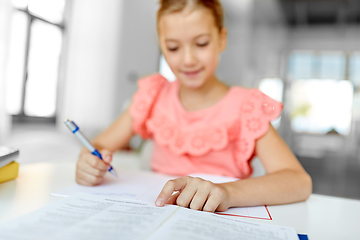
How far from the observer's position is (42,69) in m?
2.33

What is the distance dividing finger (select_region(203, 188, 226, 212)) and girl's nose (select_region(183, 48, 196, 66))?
35cm

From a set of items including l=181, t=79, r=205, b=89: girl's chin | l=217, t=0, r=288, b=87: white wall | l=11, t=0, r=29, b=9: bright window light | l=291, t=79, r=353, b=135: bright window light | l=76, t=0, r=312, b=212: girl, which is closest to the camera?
l=76, t=0, r=312, b=212: girl

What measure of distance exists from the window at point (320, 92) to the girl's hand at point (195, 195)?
267 cm

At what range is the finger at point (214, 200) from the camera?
37 centimetres

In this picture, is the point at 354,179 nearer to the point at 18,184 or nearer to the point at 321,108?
the point at 321,108

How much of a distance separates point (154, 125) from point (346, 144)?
2.64m

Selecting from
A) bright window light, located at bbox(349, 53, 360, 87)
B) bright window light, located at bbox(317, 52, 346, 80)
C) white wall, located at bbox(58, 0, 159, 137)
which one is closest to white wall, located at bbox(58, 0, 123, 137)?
white wall, located at bbox(58, 0, 159, 137)

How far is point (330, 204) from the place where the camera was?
51 centimetres

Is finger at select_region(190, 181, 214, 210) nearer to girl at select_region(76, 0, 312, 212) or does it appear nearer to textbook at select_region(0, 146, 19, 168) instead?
girl at select_region(76, 0, 312, 212)

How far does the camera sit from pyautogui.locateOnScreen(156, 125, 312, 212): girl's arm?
0.38 meters

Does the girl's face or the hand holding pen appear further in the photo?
the girl's face

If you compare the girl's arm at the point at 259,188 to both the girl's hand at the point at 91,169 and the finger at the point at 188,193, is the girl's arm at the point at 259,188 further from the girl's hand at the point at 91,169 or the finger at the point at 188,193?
the girl's hand at the point at 91,169

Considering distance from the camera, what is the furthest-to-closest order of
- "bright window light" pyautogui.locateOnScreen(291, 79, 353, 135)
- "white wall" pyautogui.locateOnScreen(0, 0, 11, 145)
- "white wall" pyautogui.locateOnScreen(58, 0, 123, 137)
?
"bright window light" pyautogui.locateOnScreen(291, 79, 353, 135) < "white wall" pyautogui.locateOnScreen(58, 0, 123, 137) < "white wall" pyautogui.locateOnScreen(0, 0, 11, 145)

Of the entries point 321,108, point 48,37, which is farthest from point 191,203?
point 321,108
